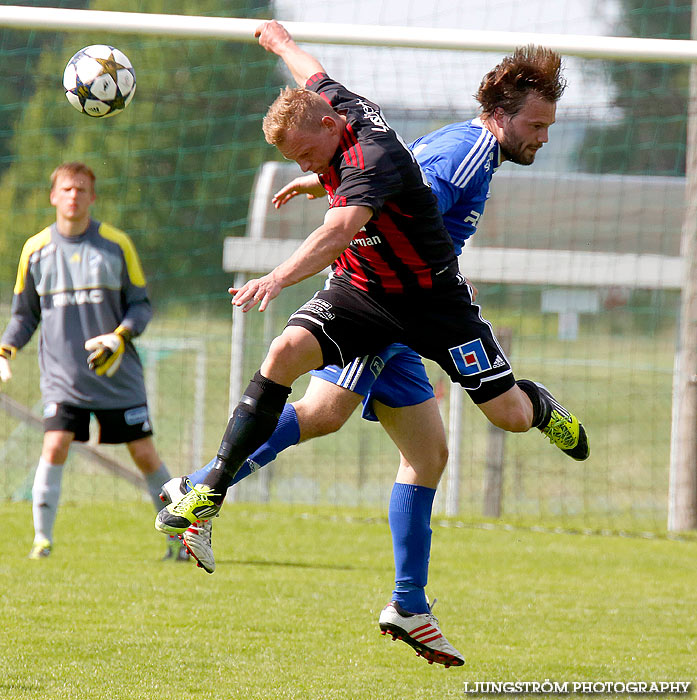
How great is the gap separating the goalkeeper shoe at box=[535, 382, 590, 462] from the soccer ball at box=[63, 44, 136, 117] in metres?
2.38

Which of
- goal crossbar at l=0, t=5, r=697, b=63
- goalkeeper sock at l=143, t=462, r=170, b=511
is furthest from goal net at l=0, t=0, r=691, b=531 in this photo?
goalkeeper sock at l=143, t=462, r=170, b=511

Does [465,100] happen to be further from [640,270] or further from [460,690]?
[460,690]

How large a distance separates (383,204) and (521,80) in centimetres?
96

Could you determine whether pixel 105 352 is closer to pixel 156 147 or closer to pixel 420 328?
pixel 420 328

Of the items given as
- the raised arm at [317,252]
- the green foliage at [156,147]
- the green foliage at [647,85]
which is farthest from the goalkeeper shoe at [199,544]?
the green foliage at [156,147]

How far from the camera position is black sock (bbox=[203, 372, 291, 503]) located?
404 centimetres

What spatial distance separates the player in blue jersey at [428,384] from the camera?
4348 millimetres

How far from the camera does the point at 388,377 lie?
176 inches

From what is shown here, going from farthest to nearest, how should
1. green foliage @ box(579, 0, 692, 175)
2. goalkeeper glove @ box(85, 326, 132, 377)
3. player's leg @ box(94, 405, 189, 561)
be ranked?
green foliage @ box(579, 0, 692, 175)
player's leg @ box(94, 405, 189, 561)
goalkeeper glove @ box(85, 326, 132, 377)

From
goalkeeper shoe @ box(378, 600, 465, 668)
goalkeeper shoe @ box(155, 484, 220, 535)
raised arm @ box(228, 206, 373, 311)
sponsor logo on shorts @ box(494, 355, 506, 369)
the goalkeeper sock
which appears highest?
raised arm @ box(228, 206, 373, 311)

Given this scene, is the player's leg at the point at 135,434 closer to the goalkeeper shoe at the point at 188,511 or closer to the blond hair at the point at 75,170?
the blond hair at the point at 75,170

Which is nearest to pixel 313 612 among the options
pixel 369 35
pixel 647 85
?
pixel 369 35

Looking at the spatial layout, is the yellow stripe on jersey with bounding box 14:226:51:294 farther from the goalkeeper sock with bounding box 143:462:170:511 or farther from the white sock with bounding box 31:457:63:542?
the goalkeeper sock with bounding box 143:462:170:511

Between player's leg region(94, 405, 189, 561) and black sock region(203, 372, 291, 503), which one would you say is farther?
player's leg region(94, 405, 189, 561)
